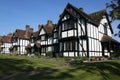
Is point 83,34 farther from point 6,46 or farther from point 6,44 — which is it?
point 6,46

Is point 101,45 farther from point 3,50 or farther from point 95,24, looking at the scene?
point 3,50

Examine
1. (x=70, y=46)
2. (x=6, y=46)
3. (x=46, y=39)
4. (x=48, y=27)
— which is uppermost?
(x=48, y=27)

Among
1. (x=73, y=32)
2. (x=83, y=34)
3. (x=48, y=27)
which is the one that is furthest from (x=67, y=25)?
(x=48, y=27)

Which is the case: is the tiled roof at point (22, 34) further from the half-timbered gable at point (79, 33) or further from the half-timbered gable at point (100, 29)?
the half-timbered gable at point (100, 29)

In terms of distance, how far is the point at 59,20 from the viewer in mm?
40250

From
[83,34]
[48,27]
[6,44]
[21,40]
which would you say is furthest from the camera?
[6,44]

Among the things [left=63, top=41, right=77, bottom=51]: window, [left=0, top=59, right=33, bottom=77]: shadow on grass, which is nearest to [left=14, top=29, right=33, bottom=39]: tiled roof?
[left=63, top=41, right=77, bottom=51]: window

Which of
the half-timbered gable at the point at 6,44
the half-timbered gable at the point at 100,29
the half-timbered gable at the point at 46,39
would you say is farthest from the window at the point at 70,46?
the half-timbered gable at the point at 6,44

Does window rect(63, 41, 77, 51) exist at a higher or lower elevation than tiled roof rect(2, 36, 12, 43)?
lower

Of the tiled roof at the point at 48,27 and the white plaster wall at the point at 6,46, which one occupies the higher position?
the tiled roof at the point at 48,27

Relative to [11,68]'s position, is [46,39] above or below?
above

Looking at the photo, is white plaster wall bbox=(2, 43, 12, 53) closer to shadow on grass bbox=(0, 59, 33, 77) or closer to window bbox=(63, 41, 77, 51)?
window bbox=(63, 41, 77, 51)

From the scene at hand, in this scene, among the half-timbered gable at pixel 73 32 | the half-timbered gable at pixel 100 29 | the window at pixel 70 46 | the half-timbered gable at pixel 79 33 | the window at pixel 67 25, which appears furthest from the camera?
the half-timbered gable at pixel 100 29

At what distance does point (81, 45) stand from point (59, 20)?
878cm
